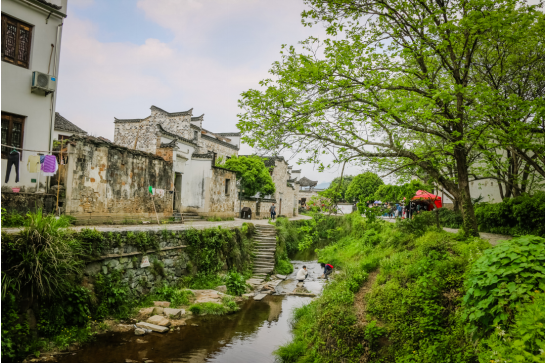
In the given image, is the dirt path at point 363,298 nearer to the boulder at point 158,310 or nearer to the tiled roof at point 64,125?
the boulder at point 158,310

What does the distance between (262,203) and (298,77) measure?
78.1ft

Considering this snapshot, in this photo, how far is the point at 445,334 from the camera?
6.46 meters

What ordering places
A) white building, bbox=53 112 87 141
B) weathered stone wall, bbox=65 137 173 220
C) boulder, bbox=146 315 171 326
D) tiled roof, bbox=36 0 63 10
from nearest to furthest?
boulder, bbox=146 315 171 326 → tiled roof, bbox=36 0 63 10 → weathered stone wall, bbox=65 137 173 220 → white building, bbox=53 112 87 141

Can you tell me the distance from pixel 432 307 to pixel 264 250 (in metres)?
12.7

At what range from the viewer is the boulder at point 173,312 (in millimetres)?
10016

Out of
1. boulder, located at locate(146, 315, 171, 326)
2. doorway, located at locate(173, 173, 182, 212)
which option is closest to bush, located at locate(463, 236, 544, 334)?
boulder, located at locate(146, 315, 171, 326)

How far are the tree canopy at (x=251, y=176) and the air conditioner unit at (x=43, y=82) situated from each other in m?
19.1

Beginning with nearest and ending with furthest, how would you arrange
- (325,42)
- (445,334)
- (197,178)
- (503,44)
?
1. (445,334)
2. (325,42)
3. (503,44)
4. (197,178)

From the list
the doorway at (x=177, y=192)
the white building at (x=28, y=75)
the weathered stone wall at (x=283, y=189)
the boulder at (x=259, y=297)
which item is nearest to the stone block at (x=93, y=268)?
the white building at (x=28, y=75)

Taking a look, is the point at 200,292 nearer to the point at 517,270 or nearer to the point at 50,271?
the point at 50,271

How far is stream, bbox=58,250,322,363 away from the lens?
24.9ft

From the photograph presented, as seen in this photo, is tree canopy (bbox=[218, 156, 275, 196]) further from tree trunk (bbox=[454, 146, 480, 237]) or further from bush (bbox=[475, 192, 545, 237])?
tree trunk (bbox=[454, 146, 480, 237])

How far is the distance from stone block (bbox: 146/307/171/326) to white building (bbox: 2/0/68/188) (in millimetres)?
6033

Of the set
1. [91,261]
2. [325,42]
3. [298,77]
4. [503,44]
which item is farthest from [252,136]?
[503,44]
